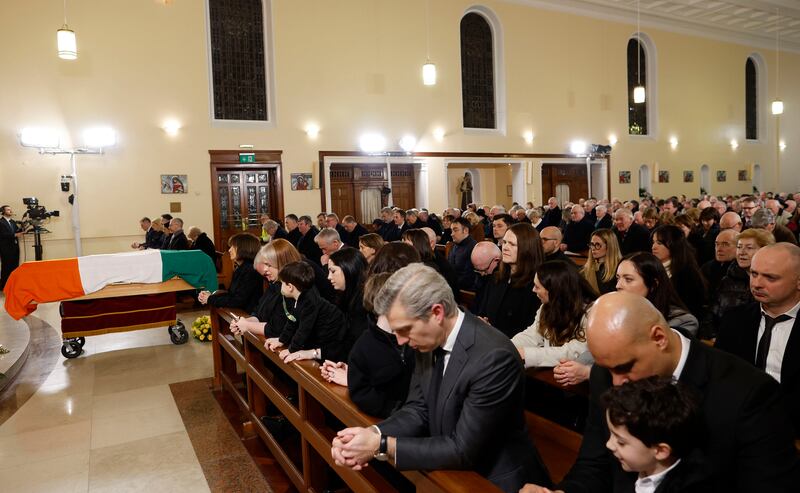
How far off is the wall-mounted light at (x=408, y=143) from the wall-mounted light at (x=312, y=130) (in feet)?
7.94

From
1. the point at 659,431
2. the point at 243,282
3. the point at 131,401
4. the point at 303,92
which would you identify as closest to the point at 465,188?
the point at 303,92

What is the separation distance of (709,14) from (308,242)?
18.1m

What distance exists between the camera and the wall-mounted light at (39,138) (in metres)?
11.6

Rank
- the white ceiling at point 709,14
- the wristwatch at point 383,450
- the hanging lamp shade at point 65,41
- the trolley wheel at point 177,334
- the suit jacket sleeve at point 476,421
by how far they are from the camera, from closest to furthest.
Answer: the suit jacket sleeve at point 476,421, the wristwatch at point 383,450, the trolley wheel at point 177,334, the hanging lamp shade at point 65,41, the white ceiling at point 709,14

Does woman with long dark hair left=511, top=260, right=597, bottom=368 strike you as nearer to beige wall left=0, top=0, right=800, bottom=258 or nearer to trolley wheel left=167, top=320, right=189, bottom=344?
trolley wheel left=167, top=320, right=189, bottom=344

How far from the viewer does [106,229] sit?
12.7 m

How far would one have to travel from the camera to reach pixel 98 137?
1223 centimetres

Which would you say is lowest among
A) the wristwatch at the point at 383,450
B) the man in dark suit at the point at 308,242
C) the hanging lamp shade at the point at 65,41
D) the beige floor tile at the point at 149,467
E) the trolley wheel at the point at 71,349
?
the beige floor tile at the point at 149,467

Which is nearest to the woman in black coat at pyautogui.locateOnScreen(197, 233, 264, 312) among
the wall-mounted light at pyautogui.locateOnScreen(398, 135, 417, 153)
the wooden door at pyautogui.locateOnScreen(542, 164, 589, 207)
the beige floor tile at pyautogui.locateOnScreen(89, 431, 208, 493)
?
the beige floor tile at pyautogui.locateOnScreen(89, 431, 208, 493)

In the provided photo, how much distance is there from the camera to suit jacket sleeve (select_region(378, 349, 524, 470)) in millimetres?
1949

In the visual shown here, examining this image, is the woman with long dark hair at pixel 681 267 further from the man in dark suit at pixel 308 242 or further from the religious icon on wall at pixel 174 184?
the religious icon on wall at pixel 174 184

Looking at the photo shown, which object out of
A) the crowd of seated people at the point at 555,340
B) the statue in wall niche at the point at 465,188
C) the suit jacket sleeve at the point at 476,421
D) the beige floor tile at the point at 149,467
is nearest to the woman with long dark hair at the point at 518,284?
the crowd of seated people at the point at 555,340

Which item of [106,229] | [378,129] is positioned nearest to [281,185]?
[378,129]

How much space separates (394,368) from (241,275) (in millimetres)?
3280
